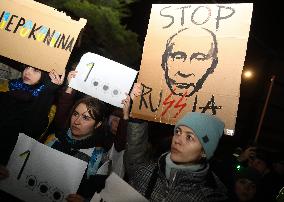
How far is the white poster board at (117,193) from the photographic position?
2.32 meters

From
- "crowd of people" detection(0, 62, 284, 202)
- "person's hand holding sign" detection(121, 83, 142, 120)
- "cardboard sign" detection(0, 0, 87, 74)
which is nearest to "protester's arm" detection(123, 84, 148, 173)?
"crowd of people" detection(0, 62, 284, 202)

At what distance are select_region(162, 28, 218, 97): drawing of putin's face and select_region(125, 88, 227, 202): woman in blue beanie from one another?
0.43 m

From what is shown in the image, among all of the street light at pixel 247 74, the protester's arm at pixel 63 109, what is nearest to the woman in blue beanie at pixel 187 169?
the protester's arm at pixel 63 109

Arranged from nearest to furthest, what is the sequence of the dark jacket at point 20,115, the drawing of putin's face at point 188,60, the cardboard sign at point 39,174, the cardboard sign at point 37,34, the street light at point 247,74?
the cardboard sign at point 39,174, the drawing of putin's face at point 188,60, the dark jacket at point 20,115, the cardboard sign at point 37,34, the street light at point 247,74

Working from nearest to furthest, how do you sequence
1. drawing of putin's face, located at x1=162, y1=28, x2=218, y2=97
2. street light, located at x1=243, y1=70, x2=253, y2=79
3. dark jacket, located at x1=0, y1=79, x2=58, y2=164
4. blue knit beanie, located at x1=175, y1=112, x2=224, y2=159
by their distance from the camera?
blue knit beanie, located at x1=175, y1=112, x2=224, y2=159 → drawing of putin's face, located at x1=162, y1=28, x2=218, y2=97 → dark jacket, located at x1=0, y1=79, x2=58, y2=164 → street light, located at x1=243, y1=70, x2=253, y2=79

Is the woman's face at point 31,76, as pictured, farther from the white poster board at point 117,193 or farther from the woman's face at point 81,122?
the white poster board at point 117,193

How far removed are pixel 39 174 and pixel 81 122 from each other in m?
0.56

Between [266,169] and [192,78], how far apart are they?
253 centimetres

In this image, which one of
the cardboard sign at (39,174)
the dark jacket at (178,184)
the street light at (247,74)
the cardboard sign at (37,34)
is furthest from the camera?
the street light at (247,74)

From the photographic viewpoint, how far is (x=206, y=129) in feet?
8.03

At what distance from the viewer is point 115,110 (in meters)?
3.62

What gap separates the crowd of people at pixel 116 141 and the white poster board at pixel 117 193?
99 millimetres

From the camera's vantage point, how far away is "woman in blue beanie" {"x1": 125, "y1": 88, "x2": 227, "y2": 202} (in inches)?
91.4

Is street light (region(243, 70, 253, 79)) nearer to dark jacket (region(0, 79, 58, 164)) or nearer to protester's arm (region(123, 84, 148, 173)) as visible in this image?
protester's arm (region(123, 84, 148, 173))
